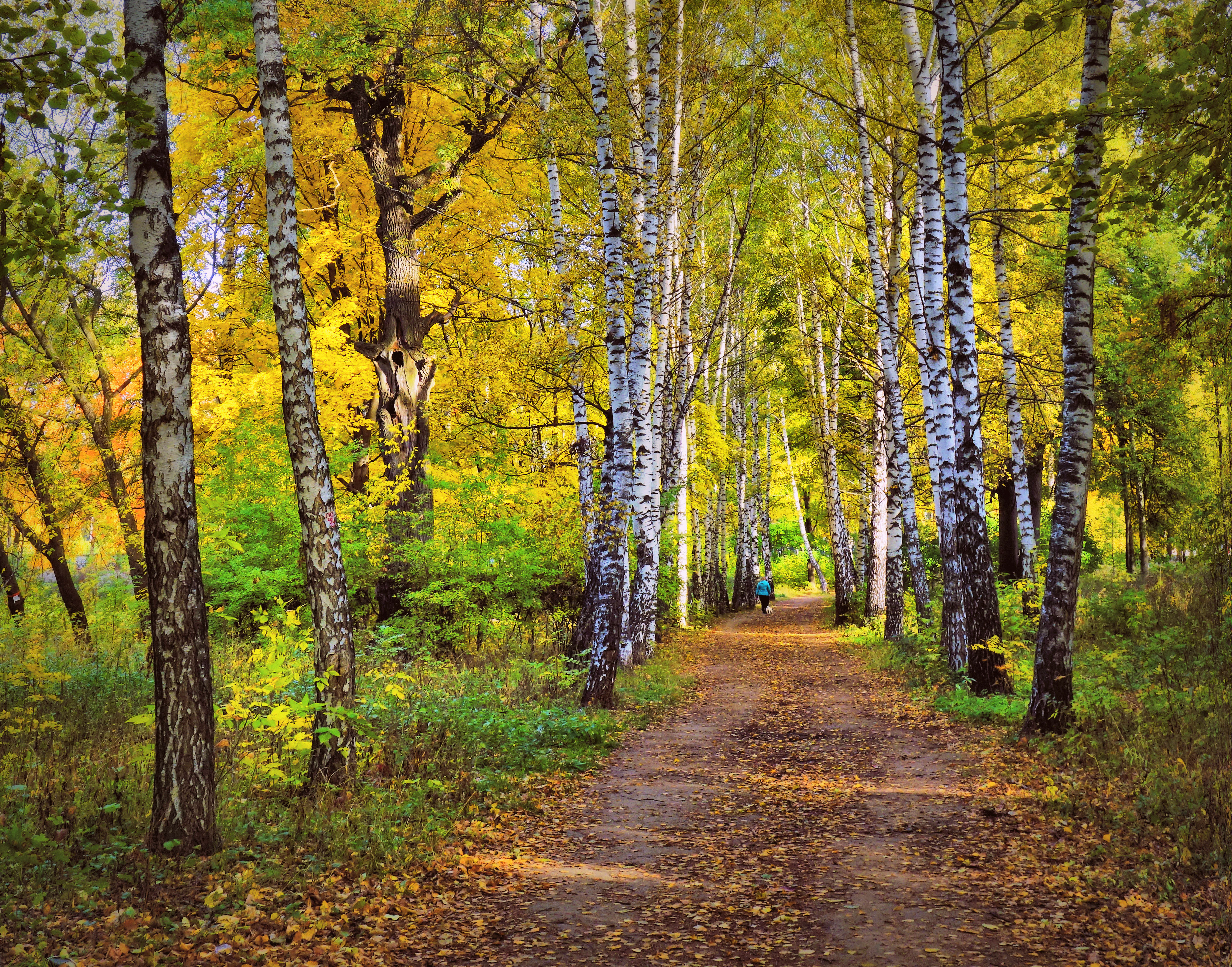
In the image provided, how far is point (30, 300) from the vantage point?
16781 mm

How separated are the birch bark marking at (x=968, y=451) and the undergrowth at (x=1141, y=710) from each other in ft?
1.14

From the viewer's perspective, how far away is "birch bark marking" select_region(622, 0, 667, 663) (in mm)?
12602

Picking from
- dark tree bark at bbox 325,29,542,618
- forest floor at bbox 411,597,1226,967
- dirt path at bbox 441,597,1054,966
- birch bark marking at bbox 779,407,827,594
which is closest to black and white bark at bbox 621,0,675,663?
dark tree bark at bbox 325,29,542,618

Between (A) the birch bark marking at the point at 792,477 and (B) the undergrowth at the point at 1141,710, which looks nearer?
(B) the undergrowth at the point at 1141,710

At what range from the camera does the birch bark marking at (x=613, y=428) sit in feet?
35.4

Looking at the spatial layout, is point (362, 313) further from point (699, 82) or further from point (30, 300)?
point (699, 82)

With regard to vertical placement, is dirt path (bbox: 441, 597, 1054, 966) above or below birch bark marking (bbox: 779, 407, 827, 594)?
below

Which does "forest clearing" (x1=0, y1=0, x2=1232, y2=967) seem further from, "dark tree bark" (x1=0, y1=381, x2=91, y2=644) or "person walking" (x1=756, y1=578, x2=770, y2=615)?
"person walking" (x1=756, y1=578, x2=770, y2=615)

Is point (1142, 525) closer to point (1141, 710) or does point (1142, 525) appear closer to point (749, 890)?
point (1141, 710)

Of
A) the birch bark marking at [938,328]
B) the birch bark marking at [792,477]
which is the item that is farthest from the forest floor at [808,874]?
the birch bark marking at [792,477]

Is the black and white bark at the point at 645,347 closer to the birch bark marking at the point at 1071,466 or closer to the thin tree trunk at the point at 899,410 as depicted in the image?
the thin tree trunk at the point at 899,410

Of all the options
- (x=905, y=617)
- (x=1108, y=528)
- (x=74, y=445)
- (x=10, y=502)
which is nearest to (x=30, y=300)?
(x=74, y=445)

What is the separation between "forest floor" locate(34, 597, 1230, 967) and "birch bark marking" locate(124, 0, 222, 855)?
1.93ft

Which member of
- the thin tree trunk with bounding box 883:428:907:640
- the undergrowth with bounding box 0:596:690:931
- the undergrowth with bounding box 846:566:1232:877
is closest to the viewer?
the undergrowth with bounding box 0:596:690:931
